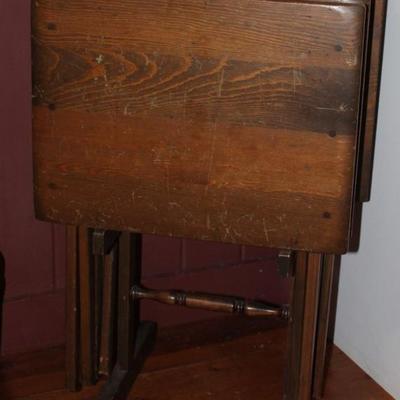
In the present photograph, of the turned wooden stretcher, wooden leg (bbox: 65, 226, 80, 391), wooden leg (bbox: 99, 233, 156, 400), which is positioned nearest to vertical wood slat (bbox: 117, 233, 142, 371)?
wooden leg (bbox: 99, 233, 156, 400)

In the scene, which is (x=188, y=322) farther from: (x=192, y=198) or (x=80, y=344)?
(x=192, y=198)

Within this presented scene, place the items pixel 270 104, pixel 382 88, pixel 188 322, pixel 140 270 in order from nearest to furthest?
pixel 270 104 < pixel 382 88 < pixel 140 270 < pixel 188 322

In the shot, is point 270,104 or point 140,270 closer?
point 270,104

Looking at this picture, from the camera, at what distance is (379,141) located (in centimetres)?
185

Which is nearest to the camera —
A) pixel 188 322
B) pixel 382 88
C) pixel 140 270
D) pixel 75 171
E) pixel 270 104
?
pixel 270 104

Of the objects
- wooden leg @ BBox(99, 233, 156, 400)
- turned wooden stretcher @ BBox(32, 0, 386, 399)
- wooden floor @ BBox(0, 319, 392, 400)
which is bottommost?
wooden floor @ BBox(0, 319, 392, 400)

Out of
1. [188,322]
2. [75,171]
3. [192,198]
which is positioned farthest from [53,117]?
[188,322]

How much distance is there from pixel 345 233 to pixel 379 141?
16.3 inches

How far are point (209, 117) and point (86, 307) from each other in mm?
575

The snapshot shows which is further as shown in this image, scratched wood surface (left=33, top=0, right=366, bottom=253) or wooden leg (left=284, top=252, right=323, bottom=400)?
wooden leg (left=284, top=252, right=323, bottom=400)

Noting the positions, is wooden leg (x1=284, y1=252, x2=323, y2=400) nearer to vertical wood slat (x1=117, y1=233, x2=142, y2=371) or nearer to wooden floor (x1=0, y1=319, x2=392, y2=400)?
wooden floor (x1=0, y1=319, x2=392, y2=400)

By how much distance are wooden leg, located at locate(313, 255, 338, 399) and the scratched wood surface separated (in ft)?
0.78

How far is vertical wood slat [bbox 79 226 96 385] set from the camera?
1762mm

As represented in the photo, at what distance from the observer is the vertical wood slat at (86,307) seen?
5.78 feet
